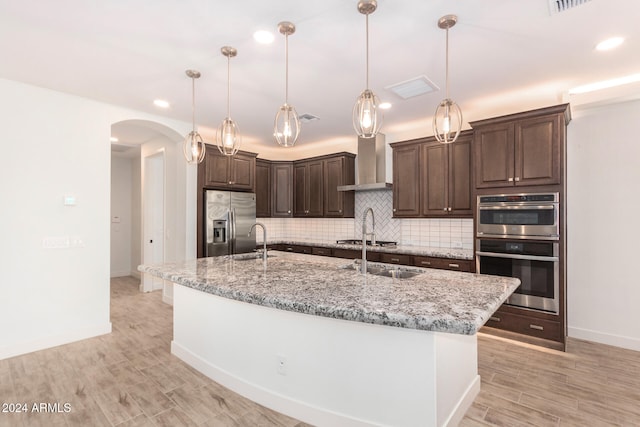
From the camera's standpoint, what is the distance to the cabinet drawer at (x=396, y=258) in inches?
161

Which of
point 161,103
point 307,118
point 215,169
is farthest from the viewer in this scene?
point 215,169

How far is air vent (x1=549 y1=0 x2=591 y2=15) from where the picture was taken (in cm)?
194

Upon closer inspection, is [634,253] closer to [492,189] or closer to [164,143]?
[492,189]

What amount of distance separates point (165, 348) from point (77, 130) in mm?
2601

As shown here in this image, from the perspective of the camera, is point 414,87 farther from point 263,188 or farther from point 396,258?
point 263,188

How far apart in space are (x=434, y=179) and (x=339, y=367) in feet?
10.1

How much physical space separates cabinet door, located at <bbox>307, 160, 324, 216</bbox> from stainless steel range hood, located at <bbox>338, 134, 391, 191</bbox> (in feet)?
2.20

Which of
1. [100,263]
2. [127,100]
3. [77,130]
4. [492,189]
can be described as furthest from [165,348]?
[492,189]

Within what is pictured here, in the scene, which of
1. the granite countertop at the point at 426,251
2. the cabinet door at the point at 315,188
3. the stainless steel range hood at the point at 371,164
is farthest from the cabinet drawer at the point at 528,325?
the cabinet door at the point at 315,188

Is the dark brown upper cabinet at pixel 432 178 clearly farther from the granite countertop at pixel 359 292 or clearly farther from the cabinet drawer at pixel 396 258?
the granite countertop at pixel 359 292

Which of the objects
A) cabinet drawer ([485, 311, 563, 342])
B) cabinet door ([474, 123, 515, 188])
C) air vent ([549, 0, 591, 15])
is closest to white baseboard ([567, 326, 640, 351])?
cabinet drawer ([485, 311, 563, 342])

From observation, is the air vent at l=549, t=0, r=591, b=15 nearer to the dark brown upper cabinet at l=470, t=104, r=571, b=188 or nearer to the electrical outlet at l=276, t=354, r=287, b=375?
the dark brown upper cabinet at l=470, t=104, r=571, b=188

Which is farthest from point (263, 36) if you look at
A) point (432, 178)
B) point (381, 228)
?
point (381, 228)

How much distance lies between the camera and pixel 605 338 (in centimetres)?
324
